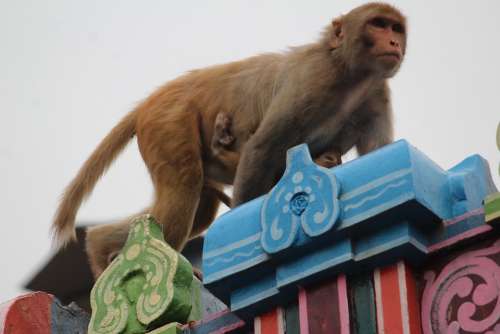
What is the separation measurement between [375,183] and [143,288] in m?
1.36

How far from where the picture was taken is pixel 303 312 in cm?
719

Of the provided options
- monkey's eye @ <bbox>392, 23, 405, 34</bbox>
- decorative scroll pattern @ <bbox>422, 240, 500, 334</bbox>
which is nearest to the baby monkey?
monkey's eye @ <bbox>392, 23, 405, 34</bbox>

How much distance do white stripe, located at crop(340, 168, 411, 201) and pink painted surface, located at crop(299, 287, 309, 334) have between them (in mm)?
493

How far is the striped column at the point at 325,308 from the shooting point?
23.0 feet


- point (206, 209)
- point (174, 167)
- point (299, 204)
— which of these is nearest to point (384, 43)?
point (174, 167)

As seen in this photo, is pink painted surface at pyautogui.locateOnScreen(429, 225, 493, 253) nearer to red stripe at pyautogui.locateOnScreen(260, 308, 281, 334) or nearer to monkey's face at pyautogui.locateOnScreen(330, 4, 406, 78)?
red stripe at pyautogui.locateOnScreen(260, 308, 281, 334)

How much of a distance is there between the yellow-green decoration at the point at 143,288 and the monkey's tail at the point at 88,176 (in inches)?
93.3

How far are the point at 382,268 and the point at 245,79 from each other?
354 cm

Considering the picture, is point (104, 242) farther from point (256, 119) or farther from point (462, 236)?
point (462, 236)

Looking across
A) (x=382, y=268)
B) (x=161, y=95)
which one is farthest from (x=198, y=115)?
(x=382, y=268)

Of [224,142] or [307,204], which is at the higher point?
[224,142]

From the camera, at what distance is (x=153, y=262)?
7699 millimetres

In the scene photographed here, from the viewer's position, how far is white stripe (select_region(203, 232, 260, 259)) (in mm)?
7484

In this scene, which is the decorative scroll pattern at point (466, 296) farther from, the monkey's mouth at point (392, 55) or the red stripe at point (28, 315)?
the monkey's mouth at point (392, 55)
